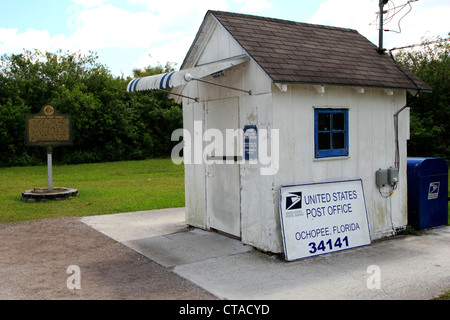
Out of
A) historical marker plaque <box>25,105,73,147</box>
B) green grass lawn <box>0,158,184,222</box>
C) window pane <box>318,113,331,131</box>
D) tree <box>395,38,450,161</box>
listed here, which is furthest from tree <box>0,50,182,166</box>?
window pane <box>318,113,331,131</box>

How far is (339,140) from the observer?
7.51m

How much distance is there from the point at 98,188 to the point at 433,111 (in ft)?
64.4

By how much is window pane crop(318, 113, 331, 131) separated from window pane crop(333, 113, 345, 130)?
133mm

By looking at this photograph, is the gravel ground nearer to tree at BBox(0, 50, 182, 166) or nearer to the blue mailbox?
the blue mailbox

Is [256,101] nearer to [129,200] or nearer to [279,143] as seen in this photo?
[279,143]

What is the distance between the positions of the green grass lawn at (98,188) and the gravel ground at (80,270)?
2.41 meters

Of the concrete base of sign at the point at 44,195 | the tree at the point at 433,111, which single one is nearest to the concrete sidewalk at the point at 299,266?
the concrete base of sign at the point at 44,195

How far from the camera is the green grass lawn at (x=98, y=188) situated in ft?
37.3

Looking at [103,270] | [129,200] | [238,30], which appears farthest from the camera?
[129,200]

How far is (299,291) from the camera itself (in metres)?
5.40

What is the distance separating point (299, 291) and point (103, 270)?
2.85 meters

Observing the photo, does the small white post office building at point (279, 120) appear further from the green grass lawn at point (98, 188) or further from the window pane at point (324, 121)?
the green grass lawn at point (98, 188)
